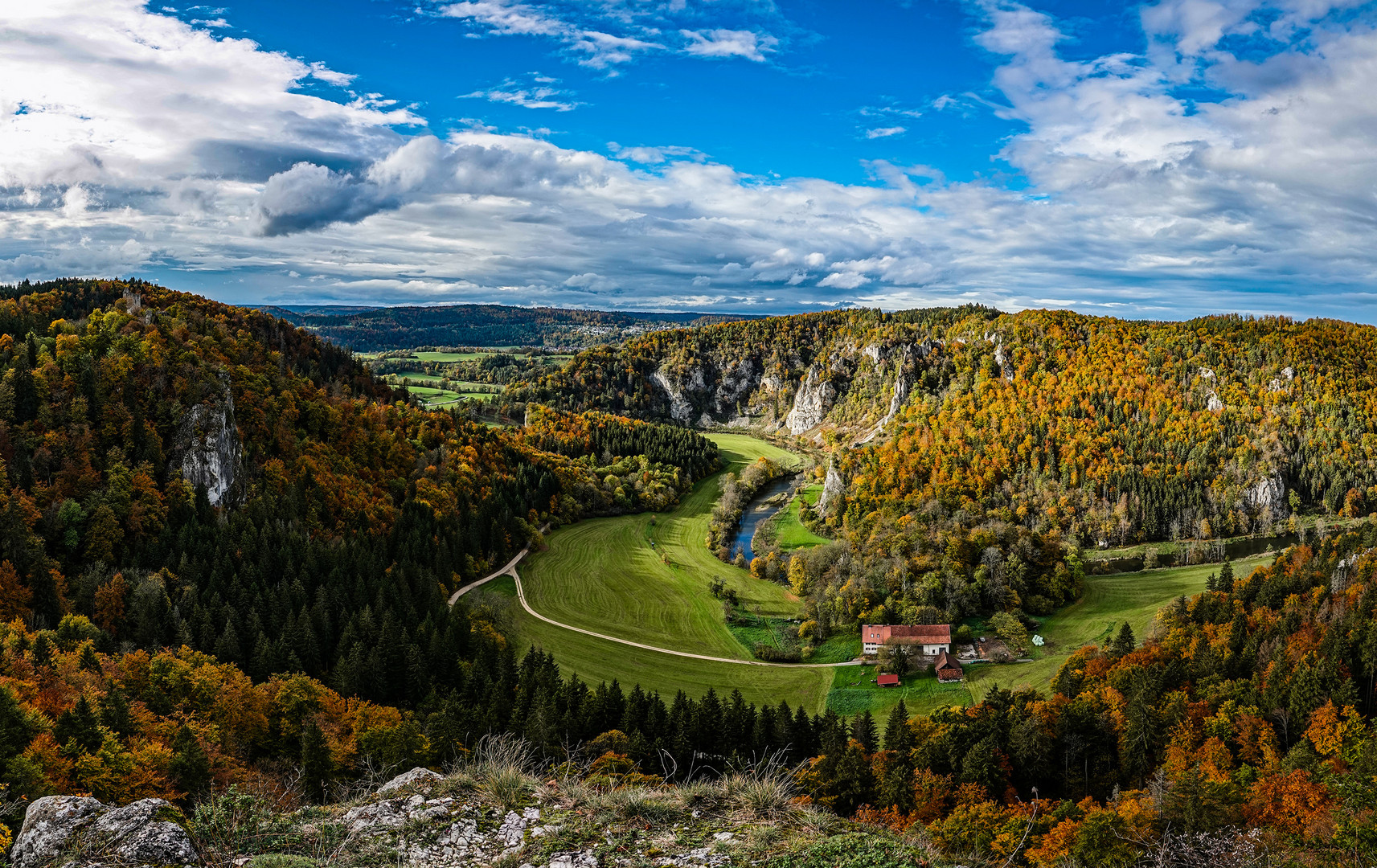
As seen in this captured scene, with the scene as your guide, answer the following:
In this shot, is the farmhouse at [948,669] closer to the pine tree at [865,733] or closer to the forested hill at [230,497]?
the pine tree at [865,733]

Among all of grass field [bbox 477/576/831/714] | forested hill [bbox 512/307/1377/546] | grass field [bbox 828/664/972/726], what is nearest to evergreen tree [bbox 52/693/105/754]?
grass field [bbox 477/576/831/714]

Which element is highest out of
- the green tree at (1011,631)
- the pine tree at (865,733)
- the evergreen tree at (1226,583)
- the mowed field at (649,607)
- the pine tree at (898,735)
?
the evergreen tree at (1226,583)

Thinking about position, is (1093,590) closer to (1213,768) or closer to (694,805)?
(1213,768)

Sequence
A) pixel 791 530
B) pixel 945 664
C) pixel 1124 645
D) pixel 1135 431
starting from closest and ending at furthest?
1. pixel 1124 645
2. pixel 945 664
3. pixel 791 530
4. pixel 1135 431

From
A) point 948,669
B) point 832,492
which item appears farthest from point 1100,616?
point 832,492

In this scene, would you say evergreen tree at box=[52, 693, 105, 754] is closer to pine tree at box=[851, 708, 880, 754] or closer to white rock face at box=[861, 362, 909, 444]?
pine tree at box=[851, 708, 880, 754]

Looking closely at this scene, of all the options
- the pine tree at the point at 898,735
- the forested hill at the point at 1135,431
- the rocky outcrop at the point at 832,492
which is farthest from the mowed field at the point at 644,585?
the forested hill at the point at 1135,431

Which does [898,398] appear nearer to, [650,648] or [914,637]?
[914,637]
